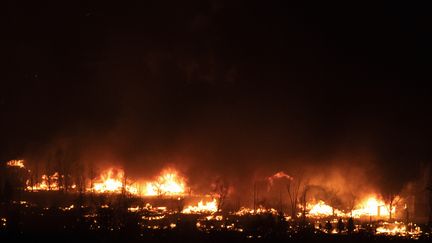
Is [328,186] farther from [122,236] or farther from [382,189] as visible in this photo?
[122,236]

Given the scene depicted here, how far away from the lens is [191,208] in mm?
60375

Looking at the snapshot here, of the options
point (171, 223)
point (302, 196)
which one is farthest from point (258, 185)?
point (171, 223)

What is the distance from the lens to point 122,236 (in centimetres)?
4384

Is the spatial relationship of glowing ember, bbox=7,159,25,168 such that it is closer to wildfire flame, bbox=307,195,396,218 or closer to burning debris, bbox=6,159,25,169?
burning debris, bbox=6,159,25,169

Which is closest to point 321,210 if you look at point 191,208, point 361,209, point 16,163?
point 361,209

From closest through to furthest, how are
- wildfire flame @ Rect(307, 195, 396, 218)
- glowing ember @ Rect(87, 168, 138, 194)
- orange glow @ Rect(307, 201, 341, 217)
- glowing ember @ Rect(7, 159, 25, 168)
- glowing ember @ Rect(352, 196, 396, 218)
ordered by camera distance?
wildfire flame @ Rect(307, 195, 396, 218) → orange glow @ Rect(307, 201, 341, 217) → glowing ember @ Rect(352, 196, 396, 218) → glowing ember @ Rect(87, 168, 138, 194) → glowing ember @ Rect(7, 159, 25, 168)

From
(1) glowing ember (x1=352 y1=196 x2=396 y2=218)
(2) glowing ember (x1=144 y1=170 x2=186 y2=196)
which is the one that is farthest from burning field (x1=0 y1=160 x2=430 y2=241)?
(2) glowing ember (x1=144 y1=170 x2=186 y2=196)

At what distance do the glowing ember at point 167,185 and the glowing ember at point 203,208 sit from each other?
24.0 feet

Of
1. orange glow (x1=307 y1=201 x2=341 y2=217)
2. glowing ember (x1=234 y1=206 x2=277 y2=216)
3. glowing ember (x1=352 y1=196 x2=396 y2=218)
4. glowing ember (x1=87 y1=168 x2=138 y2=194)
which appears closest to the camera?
glowing ember (x1=234 y1=206 x2=277 y2=216)

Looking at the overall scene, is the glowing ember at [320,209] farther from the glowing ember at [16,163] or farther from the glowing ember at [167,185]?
the glowing ember at [16,163]

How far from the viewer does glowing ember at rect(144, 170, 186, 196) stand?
70.1 metres

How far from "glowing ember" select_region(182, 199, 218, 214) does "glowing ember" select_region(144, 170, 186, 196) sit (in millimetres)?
7311

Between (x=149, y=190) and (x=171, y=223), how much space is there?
21933 millimetres

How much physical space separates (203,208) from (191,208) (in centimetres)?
127
